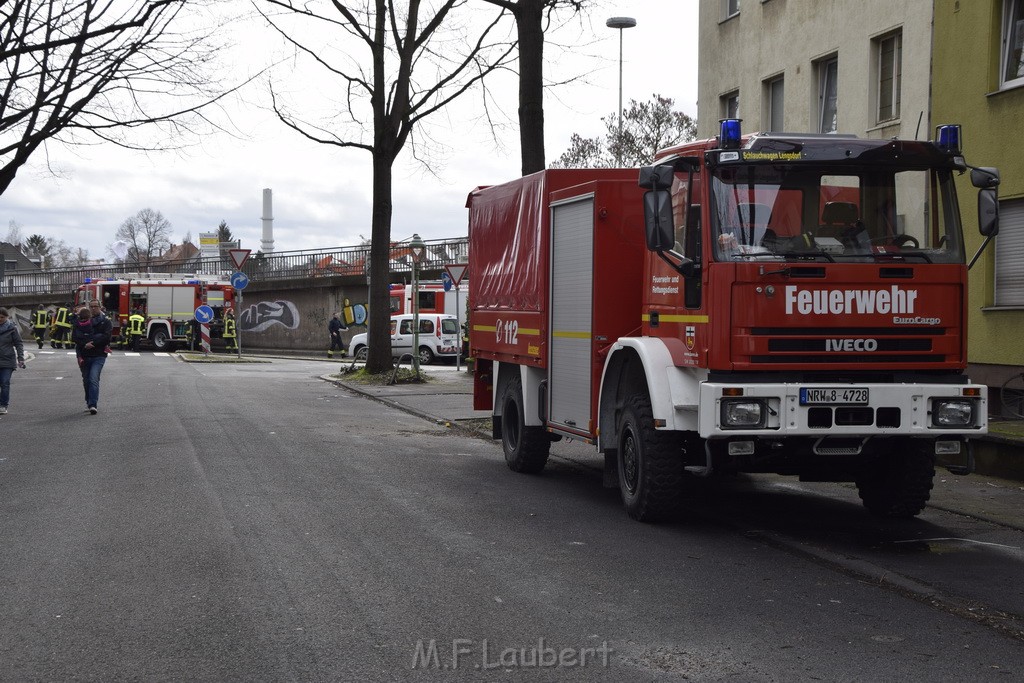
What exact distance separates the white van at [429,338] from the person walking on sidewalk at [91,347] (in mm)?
19236

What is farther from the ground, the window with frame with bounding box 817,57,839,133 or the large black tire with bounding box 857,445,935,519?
the window with frame with bounding box 817,57,839,133

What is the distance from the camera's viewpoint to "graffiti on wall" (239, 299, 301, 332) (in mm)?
52125

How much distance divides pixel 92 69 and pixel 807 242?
14.4m

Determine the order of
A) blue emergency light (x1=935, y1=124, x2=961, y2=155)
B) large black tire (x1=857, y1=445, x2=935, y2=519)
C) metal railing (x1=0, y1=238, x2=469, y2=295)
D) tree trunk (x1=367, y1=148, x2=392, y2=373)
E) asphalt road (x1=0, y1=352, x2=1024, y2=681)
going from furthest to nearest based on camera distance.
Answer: metal railing (x1=0, y1=238, x2=469, y2=295) < tree trunk (x1=367, y1=148, x2=392, y2=373) < large black tire (x1=857, y1=445, x2=935, y2=519) < blue emergency light (x1=935, y1=124, x2=961, y2=155) < asphalt road (x1=0, y1=352, x2=1024, y2=681)

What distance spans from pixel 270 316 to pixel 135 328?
5985 millimetres

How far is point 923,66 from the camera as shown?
19.0 metres

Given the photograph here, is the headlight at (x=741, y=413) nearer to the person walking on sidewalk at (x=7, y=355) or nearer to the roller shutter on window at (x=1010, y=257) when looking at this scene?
the roller shutter on window at (x=1010, y=257)

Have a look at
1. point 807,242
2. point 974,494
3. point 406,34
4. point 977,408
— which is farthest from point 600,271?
point 406,34

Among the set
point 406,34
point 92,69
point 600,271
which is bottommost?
point 600,271

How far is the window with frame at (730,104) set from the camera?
86.6ft

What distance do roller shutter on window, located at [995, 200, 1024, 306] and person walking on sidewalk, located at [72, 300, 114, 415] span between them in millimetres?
12847

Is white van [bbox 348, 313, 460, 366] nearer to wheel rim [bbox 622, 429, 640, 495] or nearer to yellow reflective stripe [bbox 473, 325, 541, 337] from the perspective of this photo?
yellow reflective stripe [bbox 473, 325, 541, 337]

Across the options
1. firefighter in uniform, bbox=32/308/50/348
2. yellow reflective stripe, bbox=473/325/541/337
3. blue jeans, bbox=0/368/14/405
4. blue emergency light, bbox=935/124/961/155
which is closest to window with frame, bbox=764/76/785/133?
yellow reflective stripe, bbox=473/325/541/337

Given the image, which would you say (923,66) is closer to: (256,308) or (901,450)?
(901,450)
